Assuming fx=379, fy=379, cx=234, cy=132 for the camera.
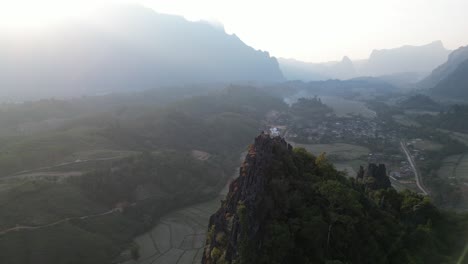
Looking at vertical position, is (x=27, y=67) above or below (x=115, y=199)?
above

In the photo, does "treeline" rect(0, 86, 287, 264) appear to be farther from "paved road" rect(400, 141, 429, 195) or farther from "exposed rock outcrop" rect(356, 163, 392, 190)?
"paved road" rect(400, 141, 429, 195)

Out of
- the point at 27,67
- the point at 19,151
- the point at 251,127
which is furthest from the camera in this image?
the point at 27,67

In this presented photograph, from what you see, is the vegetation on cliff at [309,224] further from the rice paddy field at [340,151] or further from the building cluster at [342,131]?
the building cluster at [342,131]

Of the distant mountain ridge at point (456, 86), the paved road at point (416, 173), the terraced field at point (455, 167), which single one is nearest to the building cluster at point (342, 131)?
the paved road at point (416, 173)

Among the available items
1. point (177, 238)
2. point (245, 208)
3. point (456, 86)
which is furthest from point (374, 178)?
point (456, 86)

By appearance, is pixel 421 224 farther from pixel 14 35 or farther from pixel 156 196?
pixel 14 35

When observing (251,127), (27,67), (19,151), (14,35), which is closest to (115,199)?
(19,151)

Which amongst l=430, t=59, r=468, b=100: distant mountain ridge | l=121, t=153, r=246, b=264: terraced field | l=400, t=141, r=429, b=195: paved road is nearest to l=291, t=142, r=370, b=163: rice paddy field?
l=400, t=141, r=429, b=195: paved road

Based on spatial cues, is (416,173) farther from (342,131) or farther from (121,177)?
(121,177)

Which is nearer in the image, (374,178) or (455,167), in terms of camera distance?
(374,178)
